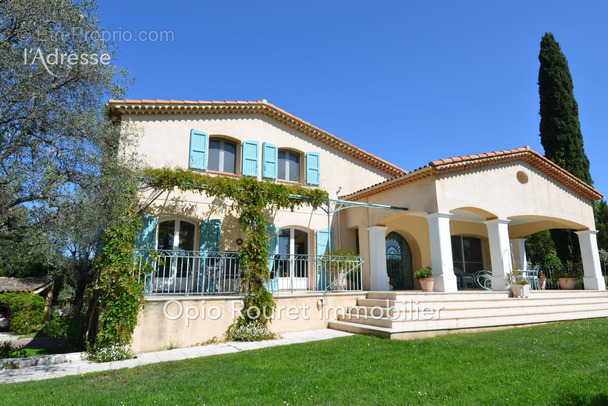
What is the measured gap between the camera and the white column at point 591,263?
1356 cm

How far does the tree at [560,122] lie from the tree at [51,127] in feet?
64.7

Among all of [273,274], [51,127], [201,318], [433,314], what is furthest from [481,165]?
[51,127]

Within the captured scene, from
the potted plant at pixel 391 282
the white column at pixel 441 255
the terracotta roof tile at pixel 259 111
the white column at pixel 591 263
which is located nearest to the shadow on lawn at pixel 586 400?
the white column at pixel 441 255

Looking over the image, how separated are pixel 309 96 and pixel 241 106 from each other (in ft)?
7.77

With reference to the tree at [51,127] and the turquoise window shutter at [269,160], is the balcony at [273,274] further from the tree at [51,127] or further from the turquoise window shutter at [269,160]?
the tree at [51,127]

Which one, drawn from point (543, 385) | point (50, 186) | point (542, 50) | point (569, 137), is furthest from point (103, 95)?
point (542, 50)

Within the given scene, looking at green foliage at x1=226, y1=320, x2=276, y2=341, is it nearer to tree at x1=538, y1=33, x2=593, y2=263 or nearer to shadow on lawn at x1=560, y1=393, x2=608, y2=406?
shadow on lawn at x1=560, y1=393, x2=608, y2=406

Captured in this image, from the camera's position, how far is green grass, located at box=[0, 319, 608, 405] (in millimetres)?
4312

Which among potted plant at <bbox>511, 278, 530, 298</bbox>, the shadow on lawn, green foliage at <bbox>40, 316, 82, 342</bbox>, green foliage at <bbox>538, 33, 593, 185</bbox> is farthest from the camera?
green foliage at <bbox>538, 33, 593, 185</bbox>

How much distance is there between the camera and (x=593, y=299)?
12.0 metres

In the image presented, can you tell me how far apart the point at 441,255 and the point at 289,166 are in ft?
20.4

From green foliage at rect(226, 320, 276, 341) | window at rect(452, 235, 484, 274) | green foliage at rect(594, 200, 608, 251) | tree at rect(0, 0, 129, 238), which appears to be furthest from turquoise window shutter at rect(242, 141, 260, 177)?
green foliage at rect(594, 200, 608, 251)

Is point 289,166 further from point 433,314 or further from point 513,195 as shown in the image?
point 513,195

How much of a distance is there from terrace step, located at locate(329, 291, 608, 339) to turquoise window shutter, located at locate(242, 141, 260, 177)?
5.46 metres
